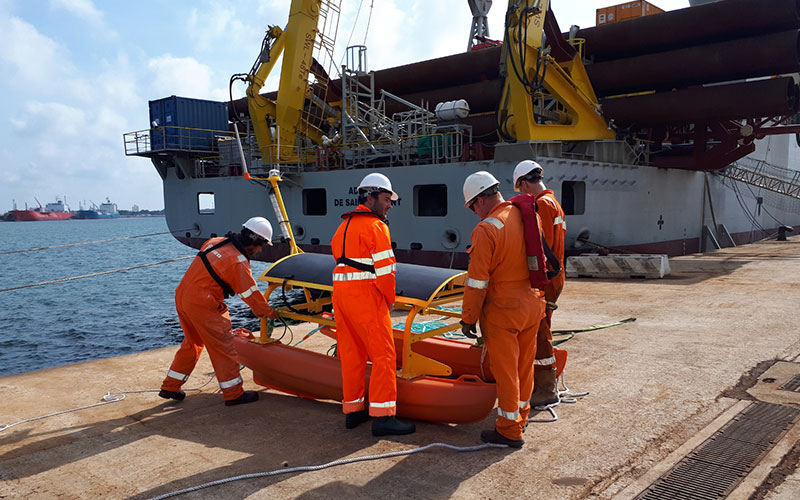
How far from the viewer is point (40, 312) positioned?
19625 millimetres

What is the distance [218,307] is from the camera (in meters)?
5.01

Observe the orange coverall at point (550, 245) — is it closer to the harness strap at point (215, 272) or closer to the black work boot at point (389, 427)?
the black work boot at point (389, 427)

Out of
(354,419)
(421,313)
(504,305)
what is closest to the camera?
(504,305)

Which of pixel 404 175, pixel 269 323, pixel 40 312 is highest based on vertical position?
pixel 404 175

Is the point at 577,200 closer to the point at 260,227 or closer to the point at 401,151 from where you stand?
the point at 401,151

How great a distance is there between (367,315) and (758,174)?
23918mm

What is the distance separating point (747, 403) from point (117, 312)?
19.2 meters

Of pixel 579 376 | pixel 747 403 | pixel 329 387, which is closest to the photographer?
pixel 747 403

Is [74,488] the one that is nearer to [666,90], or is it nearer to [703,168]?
[666,90]

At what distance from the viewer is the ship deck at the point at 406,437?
3240 mm

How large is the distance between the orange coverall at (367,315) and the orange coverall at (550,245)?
4.28 ft

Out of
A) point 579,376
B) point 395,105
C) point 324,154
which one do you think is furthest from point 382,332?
point 395,105

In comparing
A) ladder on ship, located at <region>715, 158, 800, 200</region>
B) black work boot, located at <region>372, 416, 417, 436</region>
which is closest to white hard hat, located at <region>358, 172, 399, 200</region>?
black work boot, located at <region>372, 416, 417, 436</region>

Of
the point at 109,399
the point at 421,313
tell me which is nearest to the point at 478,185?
the point at 421,313
